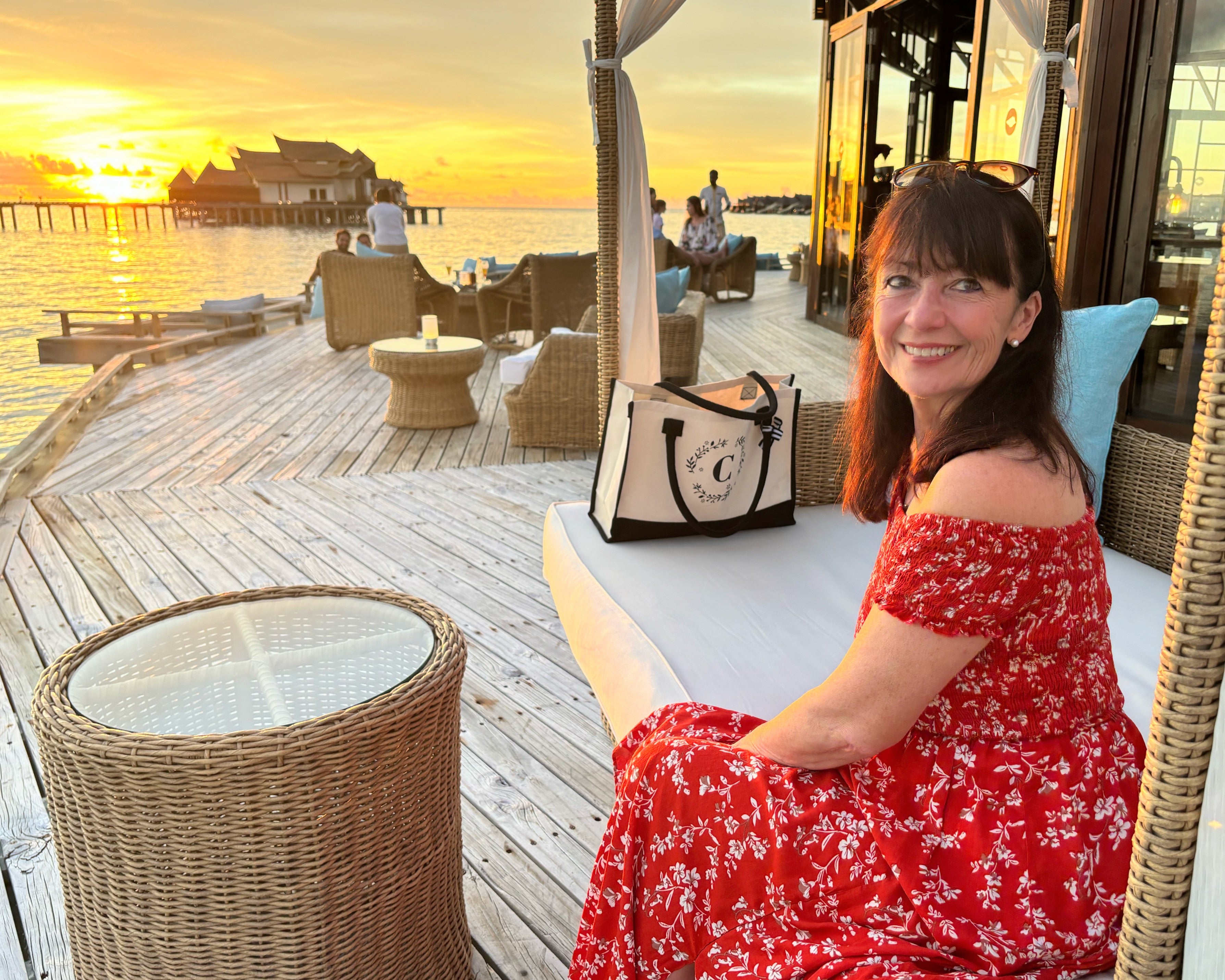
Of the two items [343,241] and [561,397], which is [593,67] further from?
[343,241]

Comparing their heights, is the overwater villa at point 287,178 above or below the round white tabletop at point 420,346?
above

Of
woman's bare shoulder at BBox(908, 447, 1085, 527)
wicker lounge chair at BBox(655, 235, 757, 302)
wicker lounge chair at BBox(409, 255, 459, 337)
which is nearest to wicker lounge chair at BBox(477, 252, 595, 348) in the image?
wicker lounge chair at BBox(409, 255, 459, 337)

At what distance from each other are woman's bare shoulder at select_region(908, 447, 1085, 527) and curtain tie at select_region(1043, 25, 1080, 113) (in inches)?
103

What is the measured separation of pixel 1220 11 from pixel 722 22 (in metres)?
8.86

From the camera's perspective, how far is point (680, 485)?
2189mm

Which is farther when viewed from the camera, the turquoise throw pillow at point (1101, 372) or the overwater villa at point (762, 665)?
the turquoise throw pillow at point (1101, 372)

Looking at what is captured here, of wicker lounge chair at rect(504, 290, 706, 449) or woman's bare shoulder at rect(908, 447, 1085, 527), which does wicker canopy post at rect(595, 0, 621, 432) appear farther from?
woman's bare shoulder at rect(908, 447, 1085, 527)

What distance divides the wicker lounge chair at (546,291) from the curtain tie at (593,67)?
386 centimetres

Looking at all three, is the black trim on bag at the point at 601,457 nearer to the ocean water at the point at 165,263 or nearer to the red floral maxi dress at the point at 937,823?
the red floral maxi dress at the point at 937,823

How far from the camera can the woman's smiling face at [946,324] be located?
3.57ft

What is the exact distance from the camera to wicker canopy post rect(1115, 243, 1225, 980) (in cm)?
59

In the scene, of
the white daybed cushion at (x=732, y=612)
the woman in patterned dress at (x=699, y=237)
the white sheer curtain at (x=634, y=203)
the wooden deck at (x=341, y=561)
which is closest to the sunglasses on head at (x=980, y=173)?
the white daybed cushion at (x=732, y=612)

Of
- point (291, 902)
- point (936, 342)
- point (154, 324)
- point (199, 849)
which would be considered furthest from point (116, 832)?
point (154, 324)

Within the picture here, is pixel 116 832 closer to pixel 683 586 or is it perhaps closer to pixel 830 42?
pixel 683 586
